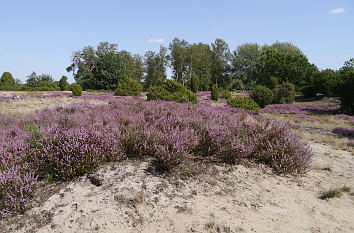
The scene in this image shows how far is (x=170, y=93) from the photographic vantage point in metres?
12.8

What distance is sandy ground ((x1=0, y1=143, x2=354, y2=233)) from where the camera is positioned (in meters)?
2.65

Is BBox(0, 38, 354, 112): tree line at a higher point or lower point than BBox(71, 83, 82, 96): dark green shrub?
higher

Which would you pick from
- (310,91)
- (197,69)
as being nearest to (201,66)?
(197,69)

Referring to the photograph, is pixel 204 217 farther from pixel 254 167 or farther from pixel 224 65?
pixel 224 65

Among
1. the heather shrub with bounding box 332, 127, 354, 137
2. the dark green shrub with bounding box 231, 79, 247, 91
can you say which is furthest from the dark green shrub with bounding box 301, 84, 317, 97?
the heather shrub with bounding box 332, 127, 354, 137

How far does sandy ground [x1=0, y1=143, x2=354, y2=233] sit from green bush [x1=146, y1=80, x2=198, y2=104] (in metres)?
8.30

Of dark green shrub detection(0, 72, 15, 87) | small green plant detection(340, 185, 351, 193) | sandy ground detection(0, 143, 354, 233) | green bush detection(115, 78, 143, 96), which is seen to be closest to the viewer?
sandy ground detection(0, 143, 354, 233)

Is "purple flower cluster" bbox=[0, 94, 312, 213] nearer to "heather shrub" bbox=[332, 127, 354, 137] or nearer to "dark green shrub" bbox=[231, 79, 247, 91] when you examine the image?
"heather shrub" bbox=[332, 127, 354, 137]

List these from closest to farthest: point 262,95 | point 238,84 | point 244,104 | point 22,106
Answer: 1. point 22,106
2. point 244,104
3. point 262,95
4. point 238,84

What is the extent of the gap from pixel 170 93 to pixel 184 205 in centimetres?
1010

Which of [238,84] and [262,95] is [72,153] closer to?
[262,95]

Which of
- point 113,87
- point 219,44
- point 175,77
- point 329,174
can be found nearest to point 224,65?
point 219,44

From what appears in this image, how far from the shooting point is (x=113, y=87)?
46.1 meters

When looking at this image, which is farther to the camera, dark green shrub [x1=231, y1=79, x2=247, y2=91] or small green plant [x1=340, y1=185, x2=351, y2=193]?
dark green shrub [x1=231, y1=79, x2=247, y2=91]
